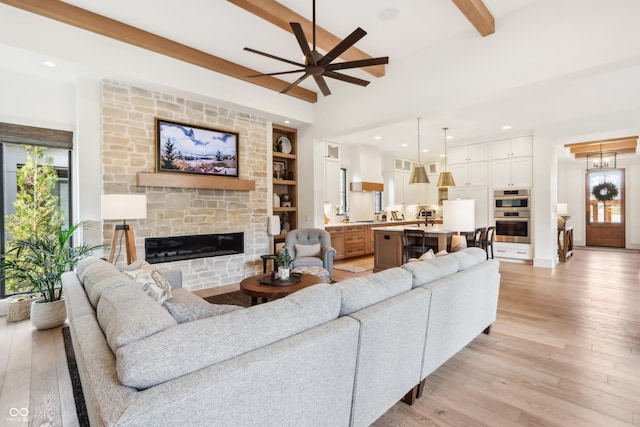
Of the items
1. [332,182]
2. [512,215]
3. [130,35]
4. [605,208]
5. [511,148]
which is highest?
[130,35]

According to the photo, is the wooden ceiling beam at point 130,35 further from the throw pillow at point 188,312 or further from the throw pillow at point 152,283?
the throw pillow at point 188,312

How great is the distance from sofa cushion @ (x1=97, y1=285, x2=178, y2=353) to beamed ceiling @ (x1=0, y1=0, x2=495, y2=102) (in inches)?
113

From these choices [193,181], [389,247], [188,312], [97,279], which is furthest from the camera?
[389,247]

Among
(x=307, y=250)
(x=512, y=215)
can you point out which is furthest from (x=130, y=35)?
(x=512, y=215)

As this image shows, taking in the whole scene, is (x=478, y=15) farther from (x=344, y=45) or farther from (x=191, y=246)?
(x=191, y=246)

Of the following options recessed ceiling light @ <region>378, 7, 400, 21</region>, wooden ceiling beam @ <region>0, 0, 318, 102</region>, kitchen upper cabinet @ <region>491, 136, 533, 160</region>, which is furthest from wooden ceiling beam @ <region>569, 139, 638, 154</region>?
wooden ceiling beam @ <region>0, 0, 318, 102</region>

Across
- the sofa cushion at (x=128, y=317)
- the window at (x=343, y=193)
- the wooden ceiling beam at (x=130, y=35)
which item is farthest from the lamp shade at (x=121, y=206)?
the window at (x=343, y=193)

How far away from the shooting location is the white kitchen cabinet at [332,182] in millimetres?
7338

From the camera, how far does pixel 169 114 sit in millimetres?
4434

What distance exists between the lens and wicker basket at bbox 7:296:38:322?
3.35 meters

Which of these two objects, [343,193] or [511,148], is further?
[343,193]

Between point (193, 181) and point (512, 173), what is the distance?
652 cm

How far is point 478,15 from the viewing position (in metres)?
3.11

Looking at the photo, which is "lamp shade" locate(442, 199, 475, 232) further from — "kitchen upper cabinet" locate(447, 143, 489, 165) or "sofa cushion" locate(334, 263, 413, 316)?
"kitchen upper cabinet" locate(447, 143, 489, 165)
